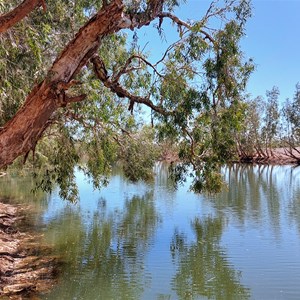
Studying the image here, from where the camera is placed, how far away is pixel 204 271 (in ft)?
24.3

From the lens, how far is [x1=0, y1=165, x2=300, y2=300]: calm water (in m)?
6.50

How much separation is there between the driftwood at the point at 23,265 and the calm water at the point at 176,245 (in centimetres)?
28

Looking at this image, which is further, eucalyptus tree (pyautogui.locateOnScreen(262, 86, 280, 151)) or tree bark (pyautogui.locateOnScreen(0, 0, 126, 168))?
eucalyptus tree (pyautogui.locateOnScreen(262, 86, 280, 151))

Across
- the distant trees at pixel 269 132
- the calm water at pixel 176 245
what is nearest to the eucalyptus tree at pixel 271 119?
the distant trees at pixel 269 132

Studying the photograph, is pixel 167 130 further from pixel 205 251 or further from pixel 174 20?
pixel 205 251

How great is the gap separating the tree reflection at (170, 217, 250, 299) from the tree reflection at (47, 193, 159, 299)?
687 millimetres

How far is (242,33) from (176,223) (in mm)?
7060

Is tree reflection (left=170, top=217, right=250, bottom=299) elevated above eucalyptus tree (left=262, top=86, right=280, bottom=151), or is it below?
below

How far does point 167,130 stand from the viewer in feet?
22.6

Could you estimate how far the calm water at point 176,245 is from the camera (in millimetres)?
6504

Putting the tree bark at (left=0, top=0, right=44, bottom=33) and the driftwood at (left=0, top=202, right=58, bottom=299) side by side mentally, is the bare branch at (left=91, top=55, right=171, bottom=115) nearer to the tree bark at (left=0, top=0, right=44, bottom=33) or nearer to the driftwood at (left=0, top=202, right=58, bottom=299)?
the tree bark at (left=0, top=0, right=44, bottom=33)

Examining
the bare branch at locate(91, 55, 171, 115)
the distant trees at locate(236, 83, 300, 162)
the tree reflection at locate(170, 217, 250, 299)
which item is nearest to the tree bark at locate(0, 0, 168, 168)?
the bare branch at locate(91, 55, 171, 115)

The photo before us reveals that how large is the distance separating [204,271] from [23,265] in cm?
330

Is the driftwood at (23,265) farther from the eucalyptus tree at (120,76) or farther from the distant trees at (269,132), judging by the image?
the distant trees at (269,132)
